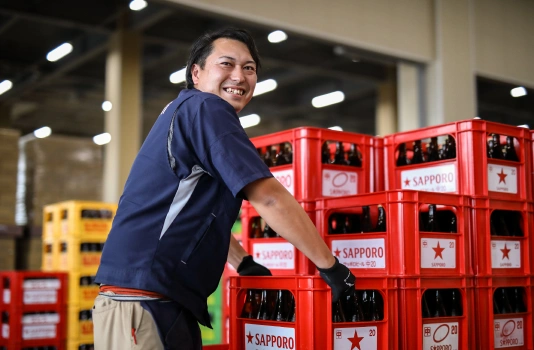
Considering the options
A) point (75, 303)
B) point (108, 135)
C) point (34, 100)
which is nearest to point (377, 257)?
point (75, 303)

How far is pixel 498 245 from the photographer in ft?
13.6

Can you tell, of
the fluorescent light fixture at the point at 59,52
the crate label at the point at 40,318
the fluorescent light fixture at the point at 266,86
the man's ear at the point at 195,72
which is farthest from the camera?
the fluorescent light fixture at the point at 266,86

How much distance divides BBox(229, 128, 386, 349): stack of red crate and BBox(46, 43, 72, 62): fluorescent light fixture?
7925mm

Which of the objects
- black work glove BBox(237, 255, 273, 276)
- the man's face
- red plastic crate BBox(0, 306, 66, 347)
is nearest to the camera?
the man's face

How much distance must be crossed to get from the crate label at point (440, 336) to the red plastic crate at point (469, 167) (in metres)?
0.81

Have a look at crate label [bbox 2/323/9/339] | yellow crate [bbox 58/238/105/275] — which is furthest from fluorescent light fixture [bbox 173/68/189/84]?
crate label [bbox 2/323/9/339]

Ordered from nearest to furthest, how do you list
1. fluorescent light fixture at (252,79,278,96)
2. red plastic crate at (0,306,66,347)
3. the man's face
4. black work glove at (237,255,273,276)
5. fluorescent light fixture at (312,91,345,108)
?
the man's face < black work glove at (237,255,273,276) < red plastic crate at (0,306,66,347) < fluorescent light fixture at (252,79,278,96) < fluorescent light fixture at (312,91,345,108)

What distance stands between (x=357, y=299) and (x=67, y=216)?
5331 mm

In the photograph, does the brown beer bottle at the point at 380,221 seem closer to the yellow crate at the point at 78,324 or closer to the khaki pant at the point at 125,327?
the khaki pant at the point at 125,327

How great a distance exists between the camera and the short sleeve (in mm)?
2369

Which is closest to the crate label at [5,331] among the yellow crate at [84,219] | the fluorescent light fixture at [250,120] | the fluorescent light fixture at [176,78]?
the yellow crate at [84,219]

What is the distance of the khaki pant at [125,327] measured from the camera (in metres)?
2.38

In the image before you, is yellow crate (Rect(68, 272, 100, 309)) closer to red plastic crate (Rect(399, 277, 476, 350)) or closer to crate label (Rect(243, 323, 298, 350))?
crate label (Rect(243, 323, 298, 350))

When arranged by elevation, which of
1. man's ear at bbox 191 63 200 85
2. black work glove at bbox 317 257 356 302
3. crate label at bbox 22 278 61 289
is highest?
man's ear at bbox 191 63 200 85
